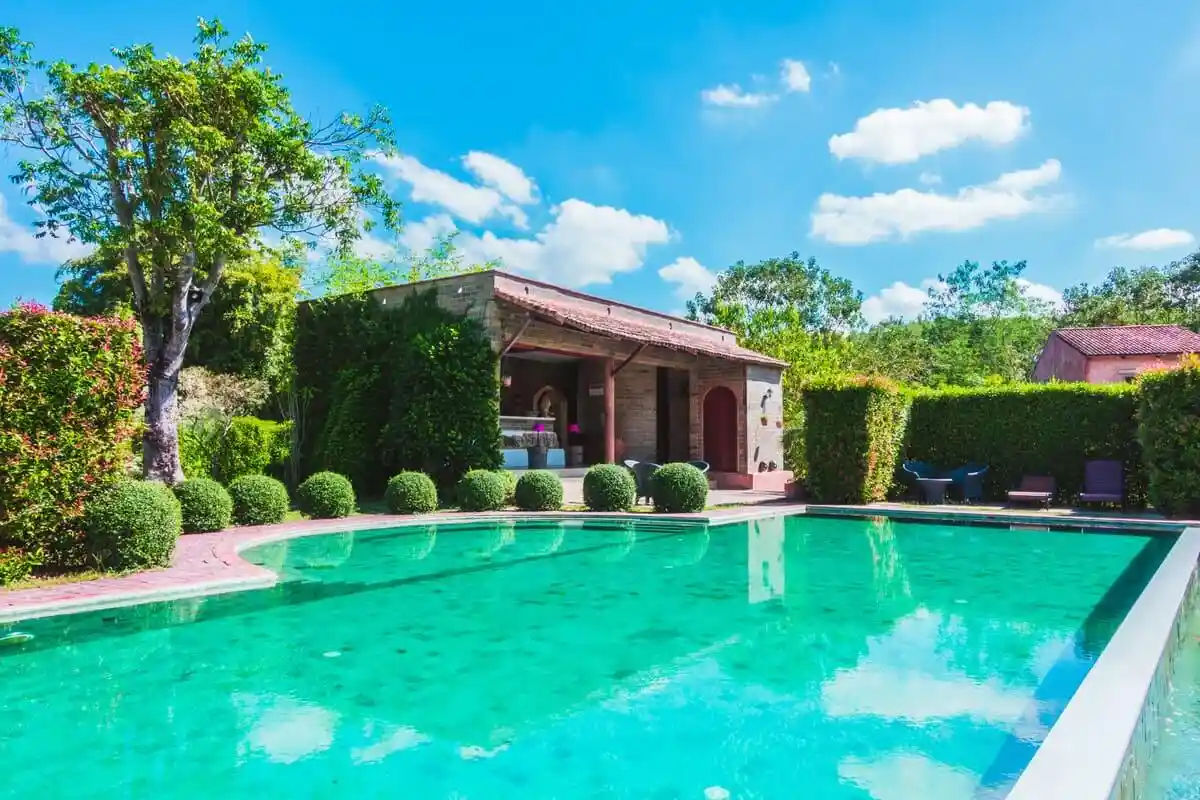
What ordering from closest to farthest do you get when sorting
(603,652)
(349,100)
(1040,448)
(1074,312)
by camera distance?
1. (603,652)
2. (349,100)
3. (1040,448)
4. (1074,312)

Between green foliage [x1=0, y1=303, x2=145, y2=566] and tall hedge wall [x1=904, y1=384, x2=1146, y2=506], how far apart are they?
15520 mm

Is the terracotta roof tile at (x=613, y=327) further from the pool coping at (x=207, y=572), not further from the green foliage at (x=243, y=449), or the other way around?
the green foliage at (x=243, y=449)

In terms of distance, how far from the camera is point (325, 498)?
13391 millimetres

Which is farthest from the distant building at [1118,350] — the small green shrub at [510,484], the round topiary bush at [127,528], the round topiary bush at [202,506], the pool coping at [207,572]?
the round topiary bush at [127,528]

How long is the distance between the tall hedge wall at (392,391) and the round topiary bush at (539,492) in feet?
4.67

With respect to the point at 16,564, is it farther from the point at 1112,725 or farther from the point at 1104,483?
the point at 1104,483

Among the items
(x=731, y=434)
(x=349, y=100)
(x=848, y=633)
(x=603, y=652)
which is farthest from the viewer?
(x=731, y=434)

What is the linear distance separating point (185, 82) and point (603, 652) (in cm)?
1215

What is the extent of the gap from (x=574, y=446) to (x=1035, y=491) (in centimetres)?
1131

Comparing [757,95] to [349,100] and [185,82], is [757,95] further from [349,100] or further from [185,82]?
[185,82]

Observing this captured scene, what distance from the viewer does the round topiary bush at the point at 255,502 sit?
12414 millimetres

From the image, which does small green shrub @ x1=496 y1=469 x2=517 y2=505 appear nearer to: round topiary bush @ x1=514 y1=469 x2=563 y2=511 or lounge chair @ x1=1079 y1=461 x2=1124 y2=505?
round topiary bush @ x1=514 y1=469 x2=563 y2=511

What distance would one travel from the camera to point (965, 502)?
16.4 metres

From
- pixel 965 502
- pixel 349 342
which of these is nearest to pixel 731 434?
pixel 965 502
